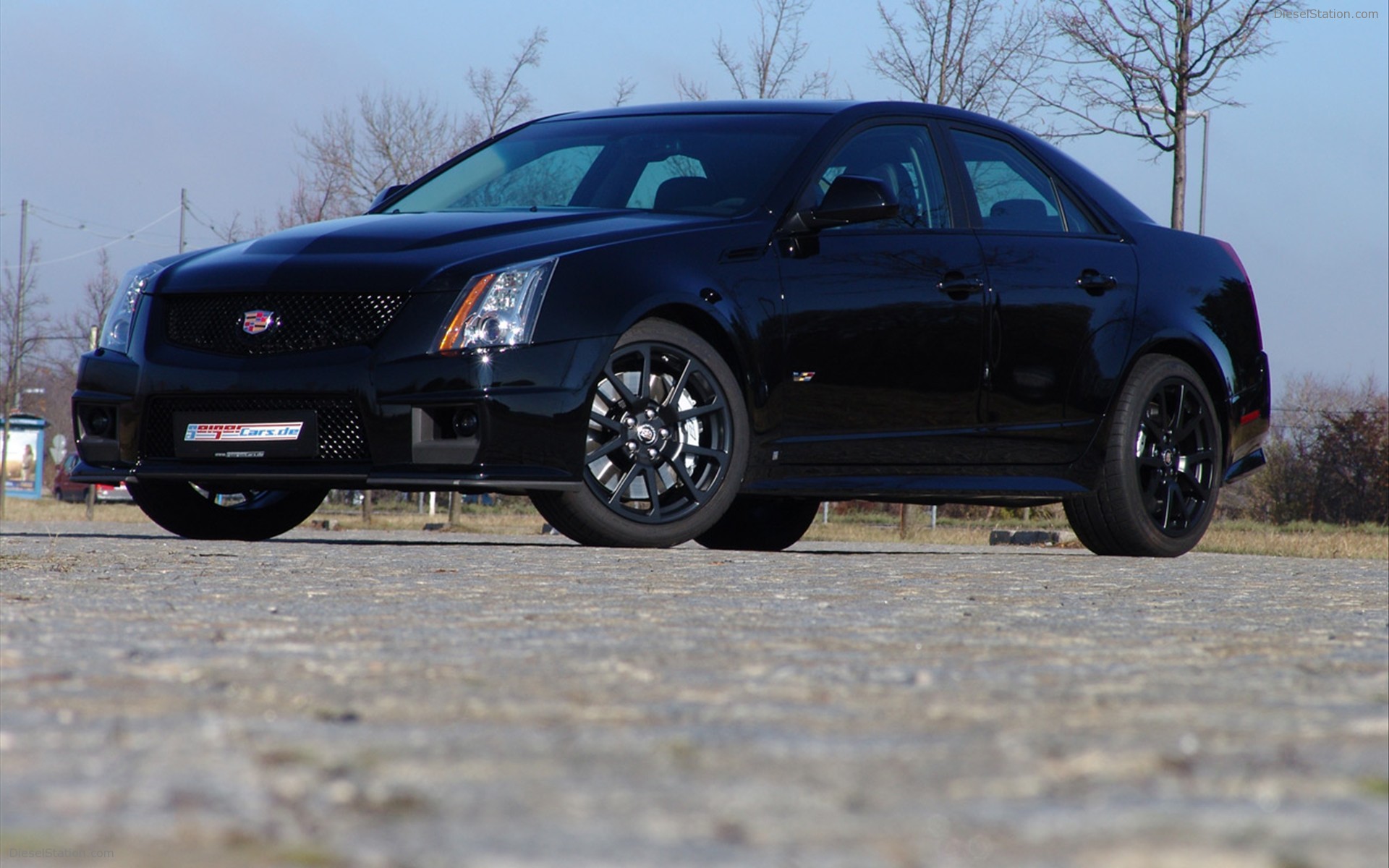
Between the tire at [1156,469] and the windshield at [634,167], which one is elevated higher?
the windshield at [634,167]

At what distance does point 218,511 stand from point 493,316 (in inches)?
76.6

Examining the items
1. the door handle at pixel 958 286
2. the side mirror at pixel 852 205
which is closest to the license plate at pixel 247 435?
the side mirror at pixel 852 205

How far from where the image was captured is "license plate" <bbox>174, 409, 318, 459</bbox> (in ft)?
17.5

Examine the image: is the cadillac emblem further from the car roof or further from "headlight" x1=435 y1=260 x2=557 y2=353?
the car roof

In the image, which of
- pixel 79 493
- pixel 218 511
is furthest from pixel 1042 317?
pixel 79 493

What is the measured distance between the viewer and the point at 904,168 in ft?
21.4

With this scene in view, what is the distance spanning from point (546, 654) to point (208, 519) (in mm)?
4439

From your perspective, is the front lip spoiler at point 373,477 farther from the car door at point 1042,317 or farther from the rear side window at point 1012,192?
the rear side window at point 1012,192

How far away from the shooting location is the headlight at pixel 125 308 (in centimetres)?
589

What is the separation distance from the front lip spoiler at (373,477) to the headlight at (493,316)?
0.37 meters

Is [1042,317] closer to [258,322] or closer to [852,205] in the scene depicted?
[852,205]

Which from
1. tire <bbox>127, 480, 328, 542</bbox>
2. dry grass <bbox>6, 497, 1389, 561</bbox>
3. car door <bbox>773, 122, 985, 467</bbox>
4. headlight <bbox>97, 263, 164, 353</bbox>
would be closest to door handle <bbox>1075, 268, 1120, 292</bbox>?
car door <bbox>773, 122, 985, 467</bbox>

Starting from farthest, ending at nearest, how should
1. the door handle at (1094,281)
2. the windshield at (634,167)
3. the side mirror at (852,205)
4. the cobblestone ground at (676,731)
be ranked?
1. the door handle at (1094,281)
2. the windshield at (634,167)
3. the side mirror at (852,205)
4. the cobblestone ground at (676,731)

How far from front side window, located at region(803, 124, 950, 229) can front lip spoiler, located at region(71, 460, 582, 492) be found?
1.75 metres
